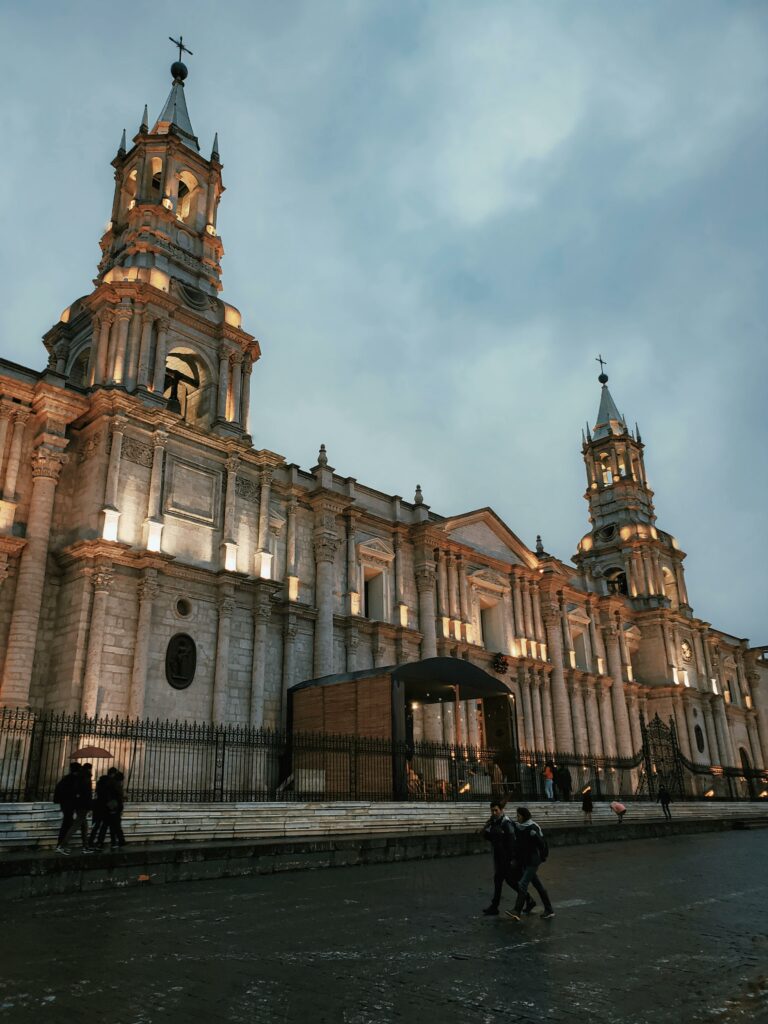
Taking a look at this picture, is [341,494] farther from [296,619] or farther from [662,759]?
[662,759]

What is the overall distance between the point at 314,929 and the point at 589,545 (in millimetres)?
53410

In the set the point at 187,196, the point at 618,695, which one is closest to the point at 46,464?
the point at 187,196

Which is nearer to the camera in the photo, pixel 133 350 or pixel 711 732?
pixel 133 350

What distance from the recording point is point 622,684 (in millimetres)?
46250

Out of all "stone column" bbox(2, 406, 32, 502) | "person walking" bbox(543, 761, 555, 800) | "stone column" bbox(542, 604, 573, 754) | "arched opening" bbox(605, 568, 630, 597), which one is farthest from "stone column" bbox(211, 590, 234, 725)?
"arched opening" bbox(605, 568, 630, 597)

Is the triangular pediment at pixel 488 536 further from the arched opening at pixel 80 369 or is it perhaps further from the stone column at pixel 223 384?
the arched opening at pixel 80 369

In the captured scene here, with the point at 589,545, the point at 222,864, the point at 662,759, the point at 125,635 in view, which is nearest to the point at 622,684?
the point at 662,759

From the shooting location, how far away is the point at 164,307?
29281 millimetres

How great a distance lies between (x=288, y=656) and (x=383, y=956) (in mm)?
22230

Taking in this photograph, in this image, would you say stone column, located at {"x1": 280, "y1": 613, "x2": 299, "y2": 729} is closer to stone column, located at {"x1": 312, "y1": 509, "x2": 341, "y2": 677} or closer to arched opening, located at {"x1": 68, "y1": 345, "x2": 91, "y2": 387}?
stone column, located at {"x1": 312, "y1": 509, "x2": 341, "y2": 677}

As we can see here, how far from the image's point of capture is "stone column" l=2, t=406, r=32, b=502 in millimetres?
23719

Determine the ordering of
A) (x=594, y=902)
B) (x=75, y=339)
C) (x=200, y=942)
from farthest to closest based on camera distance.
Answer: (x=75, y=339), (x=594, y=902), (x=200, y=942)

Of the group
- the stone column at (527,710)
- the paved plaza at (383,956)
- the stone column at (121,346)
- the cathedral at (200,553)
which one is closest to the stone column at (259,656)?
the cathedral at (200,553)

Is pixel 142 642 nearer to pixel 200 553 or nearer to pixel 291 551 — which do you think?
pixel 200 553
